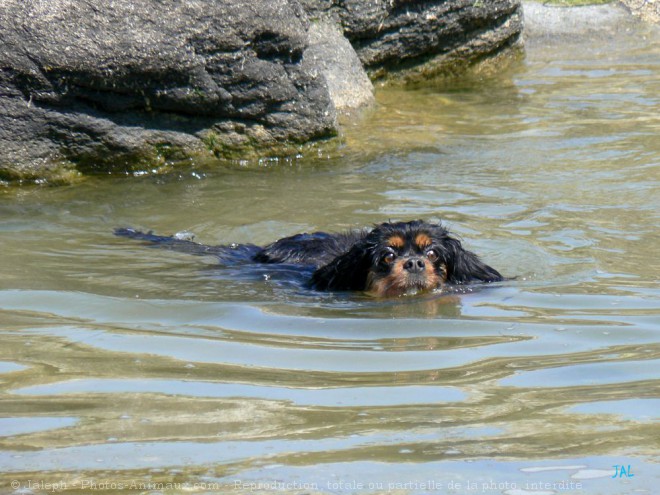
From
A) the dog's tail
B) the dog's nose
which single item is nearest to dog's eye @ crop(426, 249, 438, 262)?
the dog's nose

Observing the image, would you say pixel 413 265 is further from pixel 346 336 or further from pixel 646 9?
pixel 646 9

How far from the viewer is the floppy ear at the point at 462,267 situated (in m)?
5.85

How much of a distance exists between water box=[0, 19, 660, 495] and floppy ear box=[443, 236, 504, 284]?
0.70ft

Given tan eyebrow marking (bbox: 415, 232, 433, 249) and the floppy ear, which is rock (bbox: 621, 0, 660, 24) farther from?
tan eyebrow marking (bbox: 415, 232, 433, 249)

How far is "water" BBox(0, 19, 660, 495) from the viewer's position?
2898 mm

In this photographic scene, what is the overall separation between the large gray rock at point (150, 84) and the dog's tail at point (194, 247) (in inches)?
67.2

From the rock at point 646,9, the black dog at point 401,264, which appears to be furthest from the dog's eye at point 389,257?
the rock at point 646,9

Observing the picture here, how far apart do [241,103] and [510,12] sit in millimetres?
4576

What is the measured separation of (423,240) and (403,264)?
214 mm

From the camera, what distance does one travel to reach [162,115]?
336 inches

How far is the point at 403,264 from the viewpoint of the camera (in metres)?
5.66

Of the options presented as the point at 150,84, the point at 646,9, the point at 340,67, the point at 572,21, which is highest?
the point at 646,9

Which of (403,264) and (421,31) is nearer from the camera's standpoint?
(403,264)

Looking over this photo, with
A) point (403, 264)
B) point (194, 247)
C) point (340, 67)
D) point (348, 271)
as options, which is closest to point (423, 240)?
point (403, 264)
